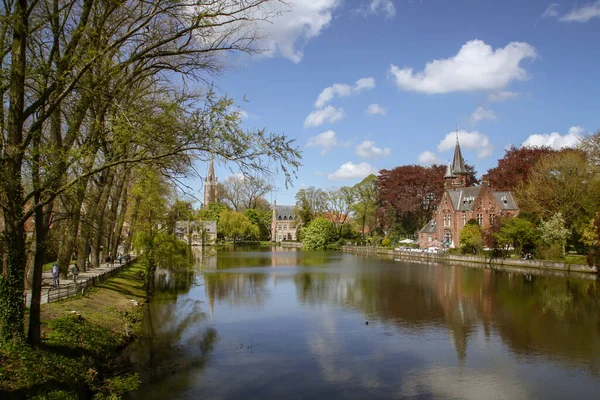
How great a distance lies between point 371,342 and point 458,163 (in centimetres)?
5390

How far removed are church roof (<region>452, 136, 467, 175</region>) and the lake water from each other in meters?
37.4

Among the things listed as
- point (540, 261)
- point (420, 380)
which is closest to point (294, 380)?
point (420, 380)

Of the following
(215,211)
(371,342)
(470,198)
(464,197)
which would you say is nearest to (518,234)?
(470,198)

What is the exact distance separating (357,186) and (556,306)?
6065cm

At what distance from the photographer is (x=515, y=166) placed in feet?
189

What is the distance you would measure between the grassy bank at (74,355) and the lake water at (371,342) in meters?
0.74

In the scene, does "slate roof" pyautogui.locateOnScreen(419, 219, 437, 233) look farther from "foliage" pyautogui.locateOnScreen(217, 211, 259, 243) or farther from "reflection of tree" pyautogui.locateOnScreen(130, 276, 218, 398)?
"reflection of tree" pyautogui.locateOnScreen(130, 276, 218, 398)

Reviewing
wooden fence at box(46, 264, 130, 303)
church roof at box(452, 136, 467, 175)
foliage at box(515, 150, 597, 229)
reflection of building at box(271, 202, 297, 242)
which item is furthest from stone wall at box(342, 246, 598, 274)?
reflection of building at box(271, 202, 297, 242)

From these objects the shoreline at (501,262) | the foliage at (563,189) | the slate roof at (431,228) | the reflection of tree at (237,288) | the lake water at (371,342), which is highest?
the foliage at (563,189)

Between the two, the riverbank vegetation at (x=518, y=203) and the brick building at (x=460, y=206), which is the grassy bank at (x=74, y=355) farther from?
the brick building at (x=460, y=206)

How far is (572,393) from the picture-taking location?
1123 centimetres

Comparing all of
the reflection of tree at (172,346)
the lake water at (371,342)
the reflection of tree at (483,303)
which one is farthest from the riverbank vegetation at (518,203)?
the reflection of tree at (172,346)

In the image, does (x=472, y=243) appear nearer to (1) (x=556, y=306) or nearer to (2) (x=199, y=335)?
(1) (x=556, y=306)

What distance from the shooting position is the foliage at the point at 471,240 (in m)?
46.4
